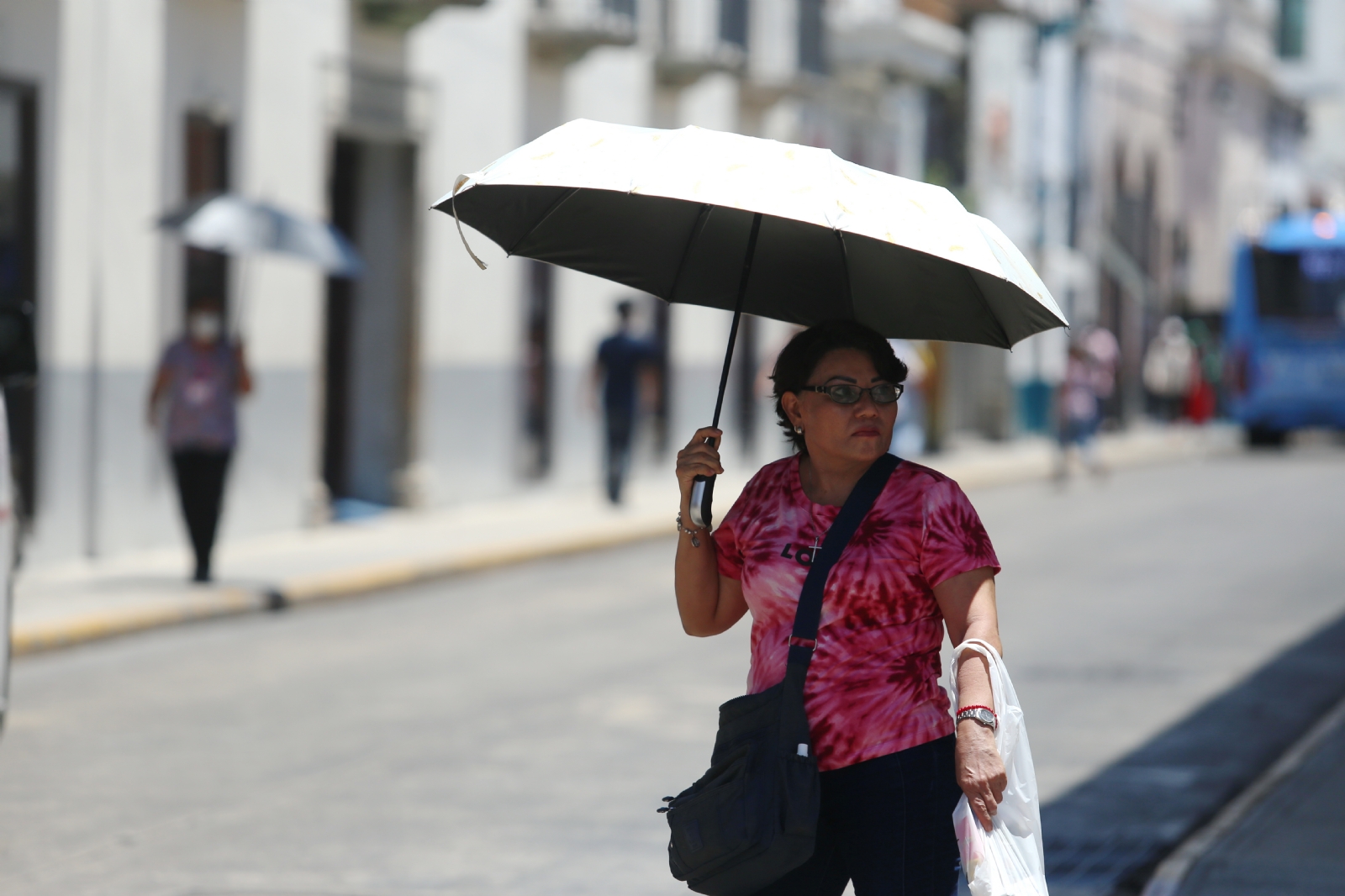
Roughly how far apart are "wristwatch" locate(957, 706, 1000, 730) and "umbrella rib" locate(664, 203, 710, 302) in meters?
1.20

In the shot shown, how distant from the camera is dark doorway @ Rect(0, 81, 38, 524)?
49.1ft

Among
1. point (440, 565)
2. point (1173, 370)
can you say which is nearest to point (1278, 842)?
point (440, 565)

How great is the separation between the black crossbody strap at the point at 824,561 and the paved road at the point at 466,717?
2833 millimetres

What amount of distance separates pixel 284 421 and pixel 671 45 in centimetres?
933

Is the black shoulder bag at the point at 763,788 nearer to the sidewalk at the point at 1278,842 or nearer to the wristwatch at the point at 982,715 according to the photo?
the wristwatch at the point at 982,715

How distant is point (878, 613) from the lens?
12.8 feet

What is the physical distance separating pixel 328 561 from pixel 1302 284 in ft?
72.3

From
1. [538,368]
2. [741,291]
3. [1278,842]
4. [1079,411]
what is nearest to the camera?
[741,291]

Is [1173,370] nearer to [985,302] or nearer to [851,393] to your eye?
[985,302]

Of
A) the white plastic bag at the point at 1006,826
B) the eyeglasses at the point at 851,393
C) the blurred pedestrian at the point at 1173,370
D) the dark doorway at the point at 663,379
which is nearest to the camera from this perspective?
the white plastic bag at the point at 1006,826

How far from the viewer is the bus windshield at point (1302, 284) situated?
33656 millimetres

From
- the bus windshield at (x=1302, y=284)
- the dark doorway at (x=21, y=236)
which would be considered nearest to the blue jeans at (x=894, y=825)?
the dark doorway at (x=21, y=236)

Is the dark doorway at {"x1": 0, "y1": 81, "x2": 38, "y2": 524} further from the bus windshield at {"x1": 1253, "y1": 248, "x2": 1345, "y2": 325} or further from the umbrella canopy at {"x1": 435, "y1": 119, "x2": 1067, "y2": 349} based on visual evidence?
the bus windshield at {"x1": 1253, "y1": 248, "x2": 1345, "y2": 325}

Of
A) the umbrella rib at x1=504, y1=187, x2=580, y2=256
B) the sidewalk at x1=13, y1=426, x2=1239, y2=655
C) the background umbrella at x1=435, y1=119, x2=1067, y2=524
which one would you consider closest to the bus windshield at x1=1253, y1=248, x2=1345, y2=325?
the sidewalk at x1=13, y1=426, x2=1239, y2=655
